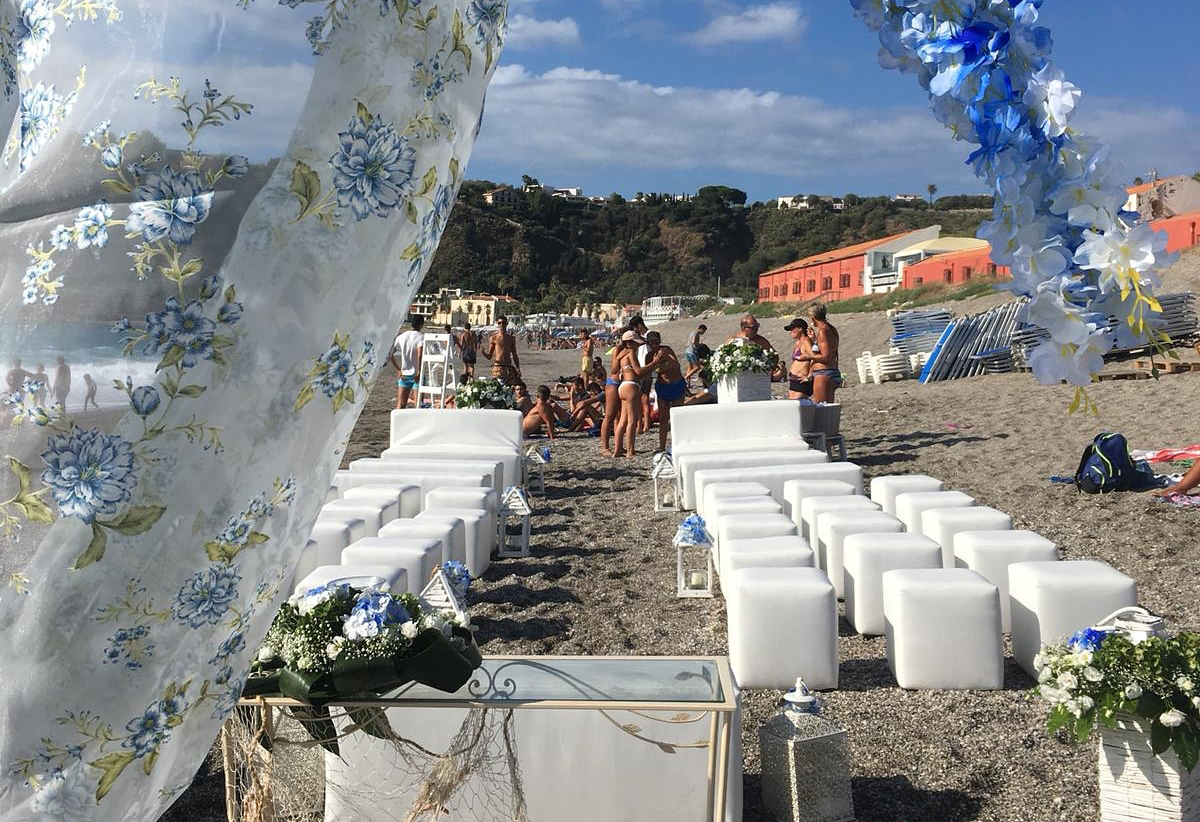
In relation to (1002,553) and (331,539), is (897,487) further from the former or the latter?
(331,539)

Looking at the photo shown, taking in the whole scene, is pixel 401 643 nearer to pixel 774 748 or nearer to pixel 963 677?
pixel 774 748

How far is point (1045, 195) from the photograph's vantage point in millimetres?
1582

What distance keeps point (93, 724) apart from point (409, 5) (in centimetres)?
116

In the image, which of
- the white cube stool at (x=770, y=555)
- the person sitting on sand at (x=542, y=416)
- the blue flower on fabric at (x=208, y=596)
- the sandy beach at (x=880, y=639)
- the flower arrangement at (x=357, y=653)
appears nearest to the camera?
the blue flower on fabric at (x=208, y=596)

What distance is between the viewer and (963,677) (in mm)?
4883

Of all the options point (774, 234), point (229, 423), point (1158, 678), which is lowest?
point (1158, 678)

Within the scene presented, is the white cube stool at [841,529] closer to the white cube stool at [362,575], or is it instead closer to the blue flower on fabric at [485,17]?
the white cube stool at [362,575]

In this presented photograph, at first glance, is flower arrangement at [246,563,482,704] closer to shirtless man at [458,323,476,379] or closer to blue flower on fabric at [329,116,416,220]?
blue flower on fabric at [329,116,416,220]

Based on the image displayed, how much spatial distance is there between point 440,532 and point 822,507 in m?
2.60

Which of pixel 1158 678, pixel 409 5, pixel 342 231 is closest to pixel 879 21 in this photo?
pixel 409 5

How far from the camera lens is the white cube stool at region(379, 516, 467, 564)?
6.69 meters

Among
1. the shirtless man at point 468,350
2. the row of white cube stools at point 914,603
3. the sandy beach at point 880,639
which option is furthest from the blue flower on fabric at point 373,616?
the shirtless man at point 468,350

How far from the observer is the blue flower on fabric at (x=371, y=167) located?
156 cm

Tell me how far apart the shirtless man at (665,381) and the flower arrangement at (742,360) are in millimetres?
634
